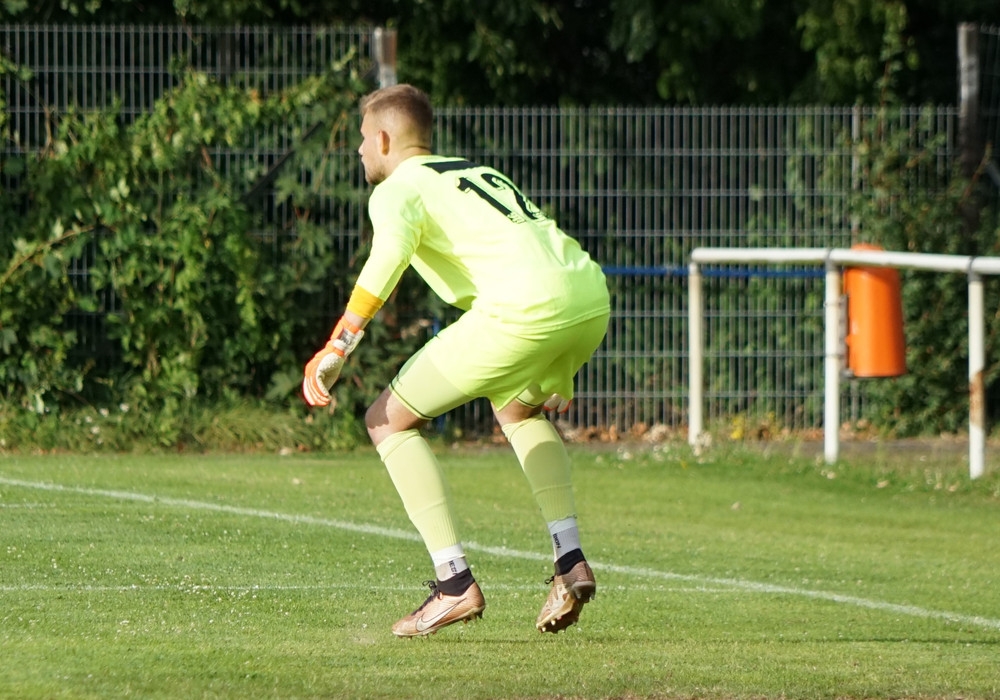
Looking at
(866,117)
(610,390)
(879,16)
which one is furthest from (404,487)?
(879,16)

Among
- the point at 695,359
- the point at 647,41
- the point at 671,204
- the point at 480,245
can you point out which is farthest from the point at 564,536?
the point at 647,41

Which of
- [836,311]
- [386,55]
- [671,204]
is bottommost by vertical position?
[836,311]

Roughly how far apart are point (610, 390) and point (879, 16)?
4.26m

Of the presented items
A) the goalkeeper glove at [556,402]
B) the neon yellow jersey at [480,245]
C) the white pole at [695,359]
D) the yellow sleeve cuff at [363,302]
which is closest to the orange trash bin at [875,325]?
the white pole at [695,359]

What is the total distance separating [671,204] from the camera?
13.4m

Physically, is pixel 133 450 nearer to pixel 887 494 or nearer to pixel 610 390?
pixel 610 390

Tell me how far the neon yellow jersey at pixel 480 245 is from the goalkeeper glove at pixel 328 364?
155 mm

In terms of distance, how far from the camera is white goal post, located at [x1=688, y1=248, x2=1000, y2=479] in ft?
33.6

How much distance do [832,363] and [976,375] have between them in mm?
1194

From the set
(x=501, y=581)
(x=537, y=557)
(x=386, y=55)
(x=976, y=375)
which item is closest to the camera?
(x=501, y=581)

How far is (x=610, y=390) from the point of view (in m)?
13.3

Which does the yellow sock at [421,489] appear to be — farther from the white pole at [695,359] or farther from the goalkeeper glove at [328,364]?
the white pole at [695,359]

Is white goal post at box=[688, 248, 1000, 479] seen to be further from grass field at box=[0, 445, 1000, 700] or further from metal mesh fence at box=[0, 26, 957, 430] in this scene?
metal mesh fence at box=[0, 26, 957, 430]

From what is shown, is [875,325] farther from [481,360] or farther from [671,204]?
[481,360]
